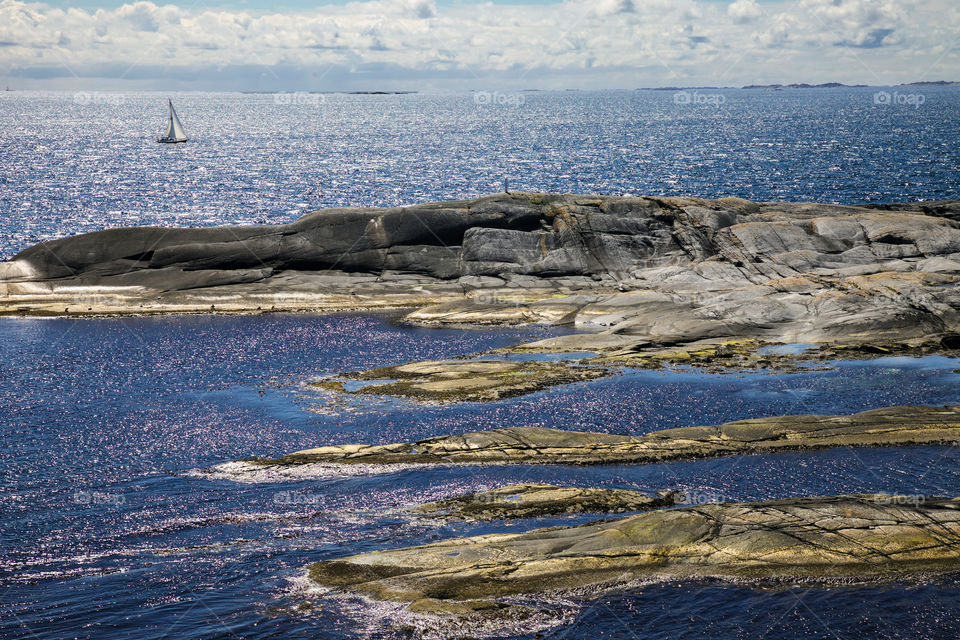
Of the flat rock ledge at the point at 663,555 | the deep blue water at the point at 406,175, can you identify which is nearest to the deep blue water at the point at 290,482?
the flat rock ledge at the point at 663,555

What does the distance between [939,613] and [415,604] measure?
12.1 m

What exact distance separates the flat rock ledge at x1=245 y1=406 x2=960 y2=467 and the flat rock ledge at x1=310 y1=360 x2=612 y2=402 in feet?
22.2

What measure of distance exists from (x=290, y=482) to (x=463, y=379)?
13.3 meters

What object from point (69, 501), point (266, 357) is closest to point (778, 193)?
point (266, 357)

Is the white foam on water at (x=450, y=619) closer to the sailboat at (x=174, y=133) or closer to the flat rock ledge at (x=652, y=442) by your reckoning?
the flat rock ledge at (x=652, y=442)

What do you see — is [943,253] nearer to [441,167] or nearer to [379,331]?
[379,331]

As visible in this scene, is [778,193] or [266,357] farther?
[778,193]

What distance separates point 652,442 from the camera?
31.7m

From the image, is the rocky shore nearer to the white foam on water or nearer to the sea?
the sea

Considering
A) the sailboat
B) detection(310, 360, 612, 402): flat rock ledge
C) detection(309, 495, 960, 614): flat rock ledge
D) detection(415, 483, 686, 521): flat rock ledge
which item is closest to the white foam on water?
detection(309, 495, 960, 614): flat rock ledge

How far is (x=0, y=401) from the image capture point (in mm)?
38500

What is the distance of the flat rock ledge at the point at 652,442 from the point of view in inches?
1199

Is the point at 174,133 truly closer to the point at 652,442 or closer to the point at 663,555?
the point at 652,442

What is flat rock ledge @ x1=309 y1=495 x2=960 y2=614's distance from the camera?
68.5ft
